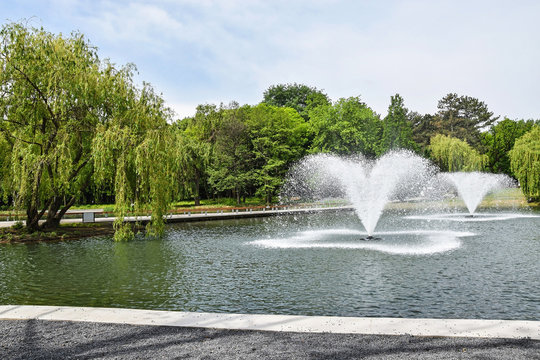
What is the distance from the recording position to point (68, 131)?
23.3 metres

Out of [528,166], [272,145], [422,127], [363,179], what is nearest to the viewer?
[363,179]

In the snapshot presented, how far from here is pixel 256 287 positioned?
1149cm

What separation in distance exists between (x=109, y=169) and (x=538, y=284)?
1884cm

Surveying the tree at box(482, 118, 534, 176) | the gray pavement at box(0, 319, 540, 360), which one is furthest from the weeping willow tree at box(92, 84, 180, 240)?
the tree at box(482, 118, 534, 176)

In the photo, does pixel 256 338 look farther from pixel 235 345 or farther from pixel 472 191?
pixel 472 191

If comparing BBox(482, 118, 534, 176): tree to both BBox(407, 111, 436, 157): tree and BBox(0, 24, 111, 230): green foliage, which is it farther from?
BBox(0, 24, 111, 230): green foliage

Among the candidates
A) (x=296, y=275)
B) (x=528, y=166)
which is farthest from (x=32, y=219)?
(x=528, y=166)

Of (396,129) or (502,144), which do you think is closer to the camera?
(396,129)

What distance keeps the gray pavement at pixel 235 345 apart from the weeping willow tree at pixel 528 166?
44865 mm

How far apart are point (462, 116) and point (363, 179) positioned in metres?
72.0

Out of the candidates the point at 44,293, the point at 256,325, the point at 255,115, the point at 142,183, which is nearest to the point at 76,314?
the point at 256,325

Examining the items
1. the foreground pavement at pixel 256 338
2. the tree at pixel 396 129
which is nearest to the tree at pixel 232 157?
the tree at pixel 396 129

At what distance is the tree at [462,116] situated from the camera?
83688mm

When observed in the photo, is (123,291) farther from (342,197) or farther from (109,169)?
(342,197)
